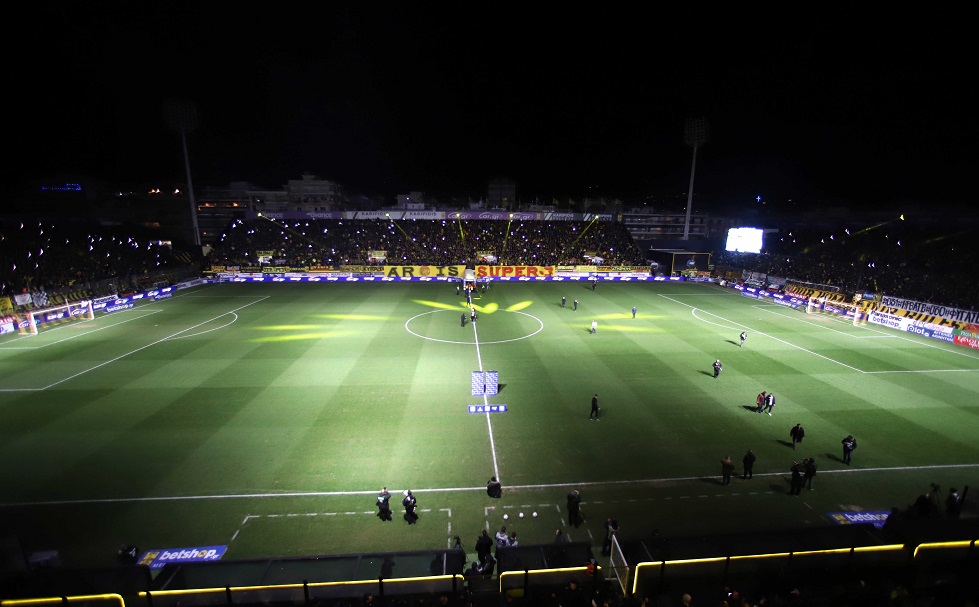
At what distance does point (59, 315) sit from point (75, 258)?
48.7 feet

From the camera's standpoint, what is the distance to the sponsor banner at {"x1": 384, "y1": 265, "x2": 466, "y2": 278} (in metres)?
59.0

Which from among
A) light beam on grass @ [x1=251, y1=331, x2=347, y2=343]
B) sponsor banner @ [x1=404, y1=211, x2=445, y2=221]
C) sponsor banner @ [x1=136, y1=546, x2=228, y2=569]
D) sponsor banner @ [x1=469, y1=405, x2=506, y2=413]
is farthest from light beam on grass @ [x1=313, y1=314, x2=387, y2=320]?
sponsor banner @ [x1=404, y1=211, x2=445, y2=221]

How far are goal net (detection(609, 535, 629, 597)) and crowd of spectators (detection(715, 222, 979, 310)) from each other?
1569 inches

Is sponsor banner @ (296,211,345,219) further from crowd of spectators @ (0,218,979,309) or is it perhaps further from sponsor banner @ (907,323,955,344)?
sponsor banner @ (907,323,955,344)

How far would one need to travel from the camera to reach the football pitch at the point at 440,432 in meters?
12.2

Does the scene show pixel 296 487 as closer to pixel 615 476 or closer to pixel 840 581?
pixel 615 476

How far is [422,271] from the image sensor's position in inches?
2333

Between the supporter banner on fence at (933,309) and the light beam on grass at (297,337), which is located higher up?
the supporter banner on fence at (933,309)

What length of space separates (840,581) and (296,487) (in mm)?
14286

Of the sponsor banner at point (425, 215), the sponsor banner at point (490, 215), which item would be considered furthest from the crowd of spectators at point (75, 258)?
the sponsor banner at point (490, 215)

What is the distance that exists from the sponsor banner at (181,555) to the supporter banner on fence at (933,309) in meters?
43.4

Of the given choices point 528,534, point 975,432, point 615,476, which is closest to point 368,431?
point 528,534

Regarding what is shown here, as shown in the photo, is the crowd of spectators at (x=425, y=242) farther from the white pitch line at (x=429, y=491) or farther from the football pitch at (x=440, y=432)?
the white pitch line at (x=429, y=491)

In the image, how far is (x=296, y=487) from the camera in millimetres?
13734
